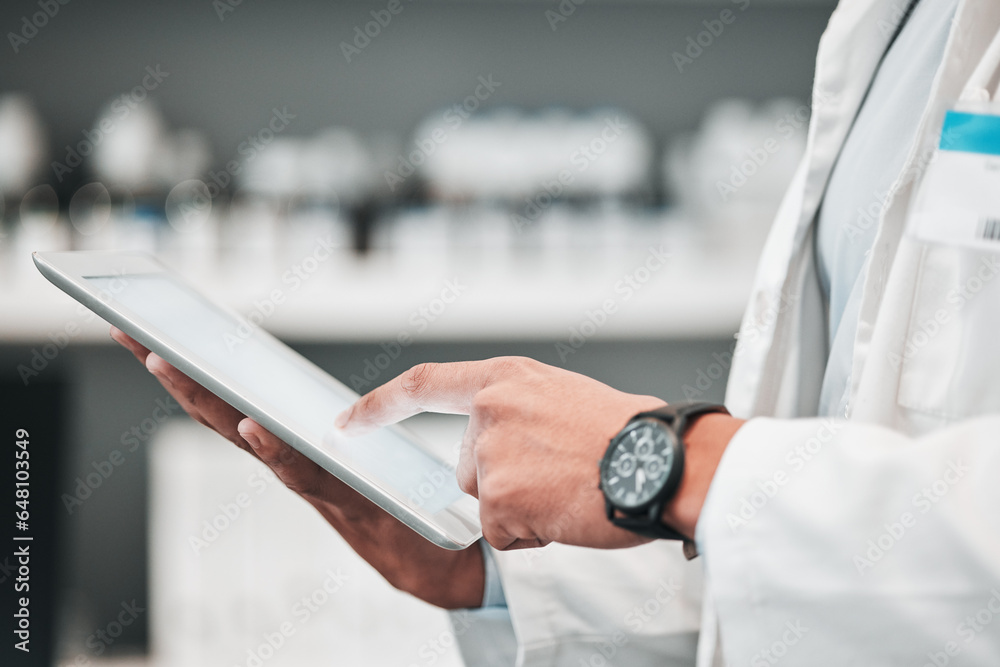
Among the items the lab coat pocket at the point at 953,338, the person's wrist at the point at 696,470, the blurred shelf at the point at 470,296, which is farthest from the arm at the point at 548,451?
the blurred shelf at the point at 470,296

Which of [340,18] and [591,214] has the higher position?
[340,18]

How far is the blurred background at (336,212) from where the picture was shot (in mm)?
1163

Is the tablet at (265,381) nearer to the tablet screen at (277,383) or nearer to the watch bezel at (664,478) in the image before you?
the tablet screen at (277,383)

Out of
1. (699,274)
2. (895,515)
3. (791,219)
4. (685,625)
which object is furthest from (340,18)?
(895,515)

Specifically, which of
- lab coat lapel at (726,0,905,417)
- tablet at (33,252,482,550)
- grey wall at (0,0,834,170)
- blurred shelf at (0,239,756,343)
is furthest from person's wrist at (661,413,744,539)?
grey wall at (0,0,834,170)

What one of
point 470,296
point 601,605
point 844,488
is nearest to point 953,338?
point 844,488

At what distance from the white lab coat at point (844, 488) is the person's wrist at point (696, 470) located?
0.04 ft

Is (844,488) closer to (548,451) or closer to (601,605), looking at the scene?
(548,451)

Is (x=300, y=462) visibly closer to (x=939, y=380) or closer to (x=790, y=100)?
(x=939, y=380)

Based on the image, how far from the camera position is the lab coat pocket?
0.44m

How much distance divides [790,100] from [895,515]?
1.25 metres

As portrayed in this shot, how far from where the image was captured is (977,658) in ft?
1.12

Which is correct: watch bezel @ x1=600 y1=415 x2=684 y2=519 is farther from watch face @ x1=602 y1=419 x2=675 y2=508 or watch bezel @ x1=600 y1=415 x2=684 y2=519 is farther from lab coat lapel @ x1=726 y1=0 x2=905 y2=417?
lab coat lapel @ x1=726 y1=0 x2=905 y2=417

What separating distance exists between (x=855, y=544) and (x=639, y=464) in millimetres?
100
